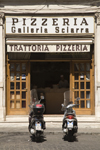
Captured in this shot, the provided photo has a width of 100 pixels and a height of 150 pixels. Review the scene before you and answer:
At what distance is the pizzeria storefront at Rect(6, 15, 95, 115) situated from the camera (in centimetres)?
1408

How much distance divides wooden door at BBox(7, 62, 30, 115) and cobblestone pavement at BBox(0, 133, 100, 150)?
3096 mm

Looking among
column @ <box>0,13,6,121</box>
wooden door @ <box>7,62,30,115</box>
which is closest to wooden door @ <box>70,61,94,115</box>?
wooden door @ <box>7,62,30,115</box>

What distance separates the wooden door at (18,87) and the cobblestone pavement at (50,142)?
310cm

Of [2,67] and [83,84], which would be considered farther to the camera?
[83,84]

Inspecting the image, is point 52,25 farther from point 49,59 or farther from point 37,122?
point 37,122

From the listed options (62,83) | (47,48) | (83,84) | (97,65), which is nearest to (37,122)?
(47,48)

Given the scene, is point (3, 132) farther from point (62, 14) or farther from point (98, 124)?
point (62, 14)

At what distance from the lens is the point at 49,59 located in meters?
14.9

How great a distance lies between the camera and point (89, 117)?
1441 centimetres

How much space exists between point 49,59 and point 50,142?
5439mm

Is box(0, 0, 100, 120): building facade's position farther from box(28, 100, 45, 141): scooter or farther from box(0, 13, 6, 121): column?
box(28, 100, 45, 141): scooter

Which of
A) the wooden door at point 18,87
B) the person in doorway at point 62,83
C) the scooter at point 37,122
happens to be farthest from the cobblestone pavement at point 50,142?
the person in doorway at point 62,83

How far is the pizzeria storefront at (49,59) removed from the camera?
14078 millimetres

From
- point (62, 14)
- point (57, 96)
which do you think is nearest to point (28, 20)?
point (62, 14)
